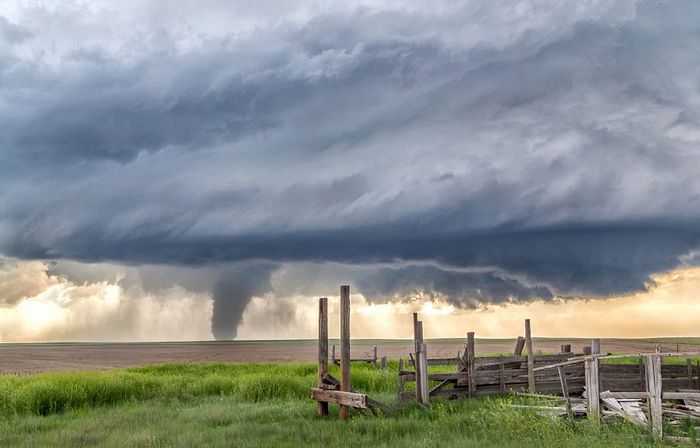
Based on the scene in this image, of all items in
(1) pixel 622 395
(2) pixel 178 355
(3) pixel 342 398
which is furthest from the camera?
(2) pixel 178 355

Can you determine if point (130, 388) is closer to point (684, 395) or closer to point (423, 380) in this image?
point (423, 380)

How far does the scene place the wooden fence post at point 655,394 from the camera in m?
15.1

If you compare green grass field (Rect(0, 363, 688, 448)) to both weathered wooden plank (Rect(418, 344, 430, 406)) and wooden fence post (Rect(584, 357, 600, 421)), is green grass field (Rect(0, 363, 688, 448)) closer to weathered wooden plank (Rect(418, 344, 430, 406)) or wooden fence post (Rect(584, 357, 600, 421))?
weathered wooden plank (Rect(418, 344, 430, 406))

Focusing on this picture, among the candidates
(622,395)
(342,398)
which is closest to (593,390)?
(622,395)

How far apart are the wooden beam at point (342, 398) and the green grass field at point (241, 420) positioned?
1.60 feet

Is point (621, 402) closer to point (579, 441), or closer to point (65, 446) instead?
point (579, 441)

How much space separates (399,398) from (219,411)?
6.25m

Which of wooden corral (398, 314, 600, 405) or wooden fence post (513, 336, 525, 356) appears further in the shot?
wooden fence post (513, 336, 525, 356)

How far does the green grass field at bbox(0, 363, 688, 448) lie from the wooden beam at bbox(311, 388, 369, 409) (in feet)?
1.60

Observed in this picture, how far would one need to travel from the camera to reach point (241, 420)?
20.0 metres

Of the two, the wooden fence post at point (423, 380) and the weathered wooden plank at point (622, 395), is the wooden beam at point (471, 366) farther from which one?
the weathered wooden plank at point (622, 395)

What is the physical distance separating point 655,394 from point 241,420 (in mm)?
12027

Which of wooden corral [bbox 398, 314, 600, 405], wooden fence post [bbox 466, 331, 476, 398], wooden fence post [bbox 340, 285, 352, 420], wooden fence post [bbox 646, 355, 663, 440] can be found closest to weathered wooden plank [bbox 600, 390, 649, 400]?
wooden fence post [bbox 646, 355, 663, 440]

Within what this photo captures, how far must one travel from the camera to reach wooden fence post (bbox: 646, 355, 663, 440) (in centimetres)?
1512
